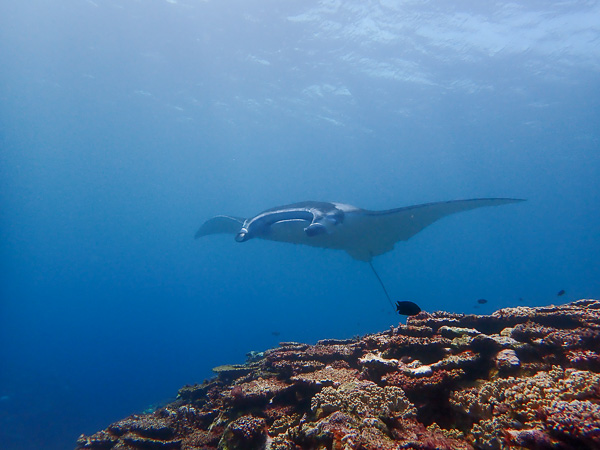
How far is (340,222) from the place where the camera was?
847 centimetres

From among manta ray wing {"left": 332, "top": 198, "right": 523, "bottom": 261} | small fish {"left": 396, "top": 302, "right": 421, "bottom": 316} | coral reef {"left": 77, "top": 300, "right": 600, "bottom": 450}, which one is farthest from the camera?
manta ray wing {"left": 332, "top": 198, "right": 523, "bottom": 261}

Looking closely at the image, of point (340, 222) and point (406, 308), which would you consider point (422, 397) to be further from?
point (340, 222)

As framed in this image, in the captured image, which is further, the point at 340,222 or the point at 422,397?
the point at 340,222

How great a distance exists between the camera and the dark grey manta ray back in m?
8.09

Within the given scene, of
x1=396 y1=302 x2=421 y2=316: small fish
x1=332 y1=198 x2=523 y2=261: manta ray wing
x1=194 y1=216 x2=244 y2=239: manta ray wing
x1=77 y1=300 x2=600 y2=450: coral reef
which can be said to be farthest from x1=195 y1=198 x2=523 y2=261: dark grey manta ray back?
x1=396 y1=302 x2=421 y2=316: small fish

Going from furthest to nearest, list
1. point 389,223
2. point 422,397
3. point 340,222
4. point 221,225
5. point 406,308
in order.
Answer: point 221,225 → point 389,223 → point 340,222 → point 406,308 → point 422,397

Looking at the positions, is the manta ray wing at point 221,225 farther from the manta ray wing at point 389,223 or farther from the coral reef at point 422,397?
the coral reef at point 422,397

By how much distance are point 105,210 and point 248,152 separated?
5660 cm

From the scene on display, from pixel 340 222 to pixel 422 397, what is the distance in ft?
16.9

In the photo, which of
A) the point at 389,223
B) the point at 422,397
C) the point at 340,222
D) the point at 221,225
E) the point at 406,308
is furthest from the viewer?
the point at 221,225

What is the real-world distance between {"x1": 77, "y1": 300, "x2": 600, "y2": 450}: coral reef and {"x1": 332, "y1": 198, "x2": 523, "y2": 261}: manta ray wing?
9.92 feet

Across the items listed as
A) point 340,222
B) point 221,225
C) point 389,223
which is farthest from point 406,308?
point 221,225

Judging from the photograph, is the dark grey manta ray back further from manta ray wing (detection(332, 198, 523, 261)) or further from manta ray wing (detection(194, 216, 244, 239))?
manta ray wing (detection(194, 216, 244, 239))

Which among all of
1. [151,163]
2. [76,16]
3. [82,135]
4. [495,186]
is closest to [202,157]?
[151,163]
